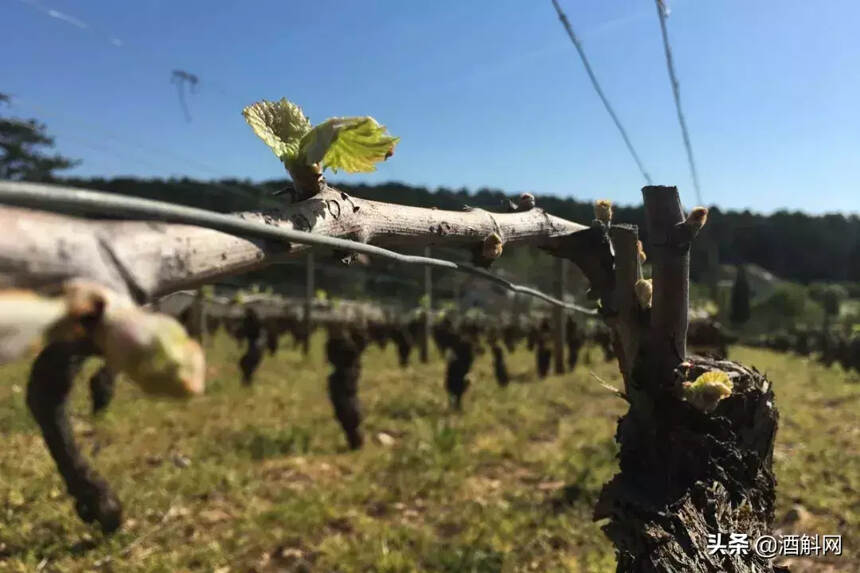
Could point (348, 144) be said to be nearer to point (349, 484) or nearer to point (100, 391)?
point (349, 484)

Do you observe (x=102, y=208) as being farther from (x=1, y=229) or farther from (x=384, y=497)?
(x=384, y=497)

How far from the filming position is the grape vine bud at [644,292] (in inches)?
75.0

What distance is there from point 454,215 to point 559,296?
1026 cm

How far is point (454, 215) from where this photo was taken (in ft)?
4.98

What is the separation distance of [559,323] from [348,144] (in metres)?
10.9

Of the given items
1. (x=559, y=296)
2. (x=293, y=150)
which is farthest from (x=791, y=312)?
(x=293, y=150)

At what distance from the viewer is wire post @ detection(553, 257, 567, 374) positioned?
1133cm

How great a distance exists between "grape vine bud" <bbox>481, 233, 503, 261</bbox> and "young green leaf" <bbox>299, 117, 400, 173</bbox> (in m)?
0.48

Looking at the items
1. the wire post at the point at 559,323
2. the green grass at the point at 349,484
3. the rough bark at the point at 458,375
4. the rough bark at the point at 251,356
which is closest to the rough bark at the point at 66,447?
the green grass at the point at 349,484

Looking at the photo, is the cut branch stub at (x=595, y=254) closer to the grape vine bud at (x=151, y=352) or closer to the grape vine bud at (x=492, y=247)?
the grape vine bud at (x=492, y=247)

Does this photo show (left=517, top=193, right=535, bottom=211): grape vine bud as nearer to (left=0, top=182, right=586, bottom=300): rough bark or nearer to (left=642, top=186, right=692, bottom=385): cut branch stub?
(left=642, top=186, right=692, bottom=385): cut branch stub

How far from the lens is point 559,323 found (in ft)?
38.2

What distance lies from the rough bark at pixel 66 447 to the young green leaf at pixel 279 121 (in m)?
2.71

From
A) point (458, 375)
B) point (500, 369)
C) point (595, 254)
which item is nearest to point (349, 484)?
point (458, 375)
